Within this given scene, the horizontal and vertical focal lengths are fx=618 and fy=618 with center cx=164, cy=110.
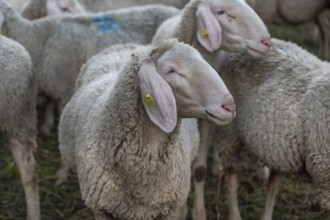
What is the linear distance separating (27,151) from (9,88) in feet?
1.54

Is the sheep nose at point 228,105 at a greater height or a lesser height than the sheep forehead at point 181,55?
lesser

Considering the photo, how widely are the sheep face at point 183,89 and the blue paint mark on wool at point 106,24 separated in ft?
8.50

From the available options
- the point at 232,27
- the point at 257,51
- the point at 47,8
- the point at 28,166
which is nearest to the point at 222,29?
the point at 232,27

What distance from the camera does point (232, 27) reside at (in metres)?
4.11

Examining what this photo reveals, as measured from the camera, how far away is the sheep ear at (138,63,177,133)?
2939mm

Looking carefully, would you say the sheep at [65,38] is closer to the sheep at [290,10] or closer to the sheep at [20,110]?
the sheep at [20,110]

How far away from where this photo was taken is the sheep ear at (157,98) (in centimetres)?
294

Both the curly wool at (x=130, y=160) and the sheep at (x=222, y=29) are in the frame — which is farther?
the sheep at (x=222, y=29)

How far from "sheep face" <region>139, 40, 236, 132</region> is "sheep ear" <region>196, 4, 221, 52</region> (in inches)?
39.8

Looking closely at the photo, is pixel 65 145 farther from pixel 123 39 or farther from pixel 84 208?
pixel 123 39

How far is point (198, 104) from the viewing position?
303 centimetres

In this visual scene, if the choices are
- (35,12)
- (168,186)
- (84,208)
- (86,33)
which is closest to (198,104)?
(168,186)

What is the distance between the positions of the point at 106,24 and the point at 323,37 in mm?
3685

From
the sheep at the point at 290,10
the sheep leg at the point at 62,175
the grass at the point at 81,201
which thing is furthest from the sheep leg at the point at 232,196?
the sheep at the point at 290,10
